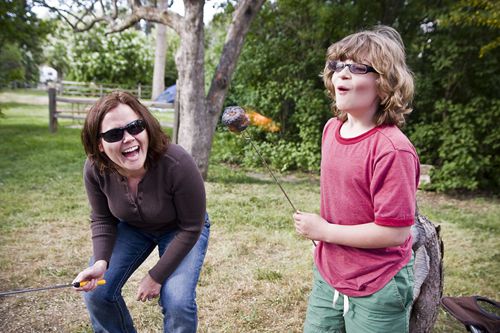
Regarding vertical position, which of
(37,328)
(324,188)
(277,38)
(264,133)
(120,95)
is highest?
(277,38)

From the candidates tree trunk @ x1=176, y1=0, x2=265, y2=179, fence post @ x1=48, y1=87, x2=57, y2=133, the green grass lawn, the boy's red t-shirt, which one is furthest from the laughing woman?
fence post @ x1=48, y1=87, x2=57, y2=133

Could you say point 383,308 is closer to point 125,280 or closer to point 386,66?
point 386,66

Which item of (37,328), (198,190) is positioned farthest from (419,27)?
(37,328)

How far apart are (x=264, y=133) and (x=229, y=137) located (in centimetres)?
88

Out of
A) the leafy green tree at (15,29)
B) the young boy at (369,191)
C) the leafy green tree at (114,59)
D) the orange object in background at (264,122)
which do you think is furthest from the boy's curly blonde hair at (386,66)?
the leafy green tree at (114,59)

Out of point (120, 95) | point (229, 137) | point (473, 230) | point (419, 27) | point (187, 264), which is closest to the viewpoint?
point (120, 95)

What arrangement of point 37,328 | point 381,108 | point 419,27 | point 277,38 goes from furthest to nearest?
point 277,38 → point 419,27 → point 37,328 → point 381,108

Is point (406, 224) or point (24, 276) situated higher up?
point (406, 224)

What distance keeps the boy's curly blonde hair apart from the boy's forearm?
37 cm

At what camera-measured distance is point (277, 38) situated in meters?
8.56

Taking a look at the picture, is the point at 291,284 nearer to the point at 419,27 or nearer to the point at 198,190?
the point at 198,190

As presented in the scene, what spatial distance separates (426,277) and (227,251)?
2119 millimetres

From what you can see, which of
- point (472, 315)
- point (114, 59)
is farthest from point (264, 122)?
point (114, 59)

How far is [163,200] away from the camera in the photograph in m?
2.09
